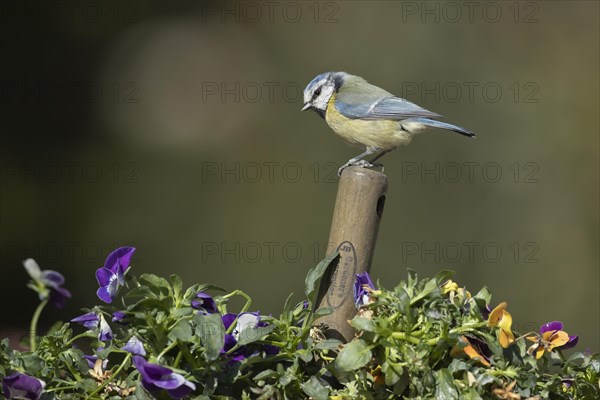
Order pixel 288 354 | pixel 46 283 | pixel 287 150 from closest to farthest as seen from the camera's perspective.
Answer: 1. pixel 46 283
2. pixel 288 354
3. pixel 287 150

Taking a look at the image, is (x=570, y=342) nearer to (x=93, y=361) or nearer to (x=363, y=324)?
(x=363, y=324)

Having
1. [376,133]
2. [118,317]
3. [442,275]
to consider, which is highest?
[376,133]

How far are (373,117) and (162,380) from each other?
4.68ft

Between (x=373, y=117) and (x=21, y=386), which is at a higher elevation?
(x=373, y=117)

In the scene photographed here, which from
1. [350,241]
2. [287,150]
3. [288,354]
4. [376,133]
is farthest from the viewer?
[287,150]

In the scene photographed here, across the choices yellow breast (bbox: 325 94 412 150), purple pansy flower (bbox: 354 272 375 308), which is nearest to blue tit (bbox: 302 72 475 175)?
yellow breast (bbox: 325 94 412 150)

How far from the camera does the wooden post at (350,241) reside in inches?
57.6

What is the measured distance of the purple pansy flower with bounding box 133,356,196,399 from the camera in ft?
3.77

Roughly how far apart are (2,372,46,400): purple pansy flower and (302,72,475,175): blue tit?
1.39m

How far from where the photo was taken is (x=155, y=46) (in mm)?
4516

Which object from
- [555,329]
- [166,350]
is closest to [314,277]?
[166,350]

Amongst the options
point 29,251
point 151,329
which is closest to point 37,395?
point 151,329

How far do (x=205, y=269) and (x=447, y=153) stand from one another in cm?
138

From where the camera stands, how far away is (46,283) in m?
1.10
